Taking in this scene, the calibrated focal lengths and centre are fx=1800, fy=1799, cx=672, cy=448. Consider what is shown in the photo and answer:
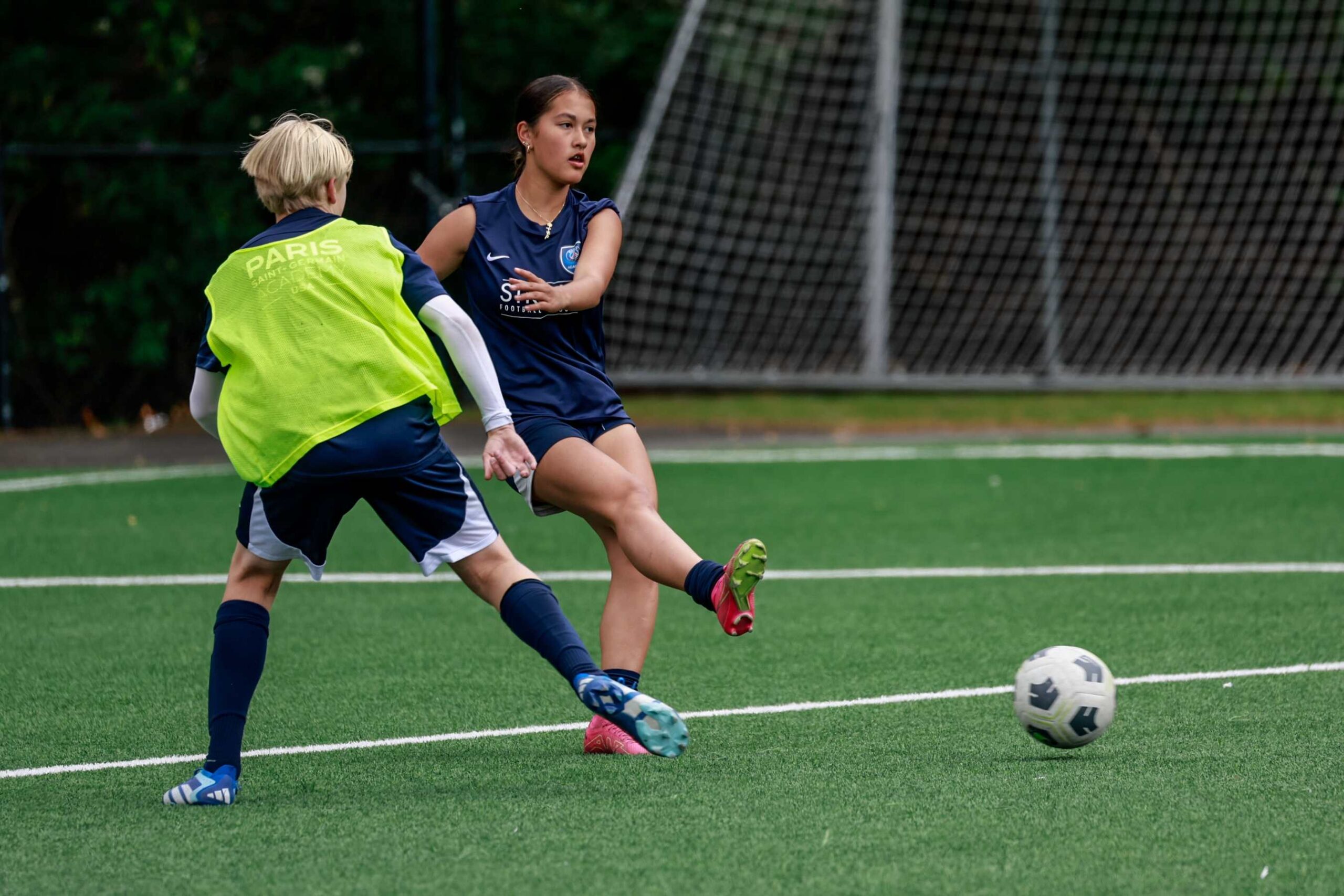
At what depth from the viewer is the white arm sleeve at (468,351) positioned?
13.9ft

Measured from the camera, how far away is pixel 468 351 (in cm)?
424

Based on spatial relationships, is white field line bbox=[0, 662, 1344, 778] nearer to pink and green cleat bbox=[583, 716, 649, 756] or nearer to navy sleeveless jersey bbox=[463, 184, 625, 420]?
pink and green cleat bbox=[583, 716, 649, 756]

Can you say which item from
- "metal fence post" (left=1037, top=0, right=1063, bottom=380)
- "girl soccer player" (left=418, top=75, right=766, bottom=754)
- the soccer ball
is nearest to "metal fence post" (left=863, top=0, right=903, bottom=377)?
"metal fence post" (left=1037, top=0, right=1063, bottom=380)

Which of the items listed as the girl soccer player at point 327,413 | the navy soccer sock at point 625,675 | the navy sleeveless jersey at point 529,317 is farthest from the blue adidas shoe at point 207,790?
the navy sleeveless jersey at point 529,317

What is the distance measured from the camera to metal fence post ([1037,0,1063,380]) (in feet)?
49.6

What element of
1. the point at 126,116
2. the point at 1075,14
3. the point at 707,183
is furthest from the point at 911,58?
the point at 126,116

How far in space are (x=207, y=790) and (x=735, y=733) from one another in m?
1.50

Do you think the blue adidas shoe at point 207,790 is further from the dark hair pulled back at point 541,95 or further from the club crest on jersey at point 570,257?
the dark hair pulled back at point 541,95

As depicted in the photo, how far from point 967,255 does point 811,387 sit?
6.34ft

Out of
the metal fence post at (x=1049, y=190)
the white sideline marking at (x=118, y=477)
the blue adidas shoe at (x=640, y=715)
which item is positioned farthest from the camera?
the metal fence post at (x=1049, y=190)

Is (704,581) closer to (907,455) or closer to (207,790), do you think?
(207,790)

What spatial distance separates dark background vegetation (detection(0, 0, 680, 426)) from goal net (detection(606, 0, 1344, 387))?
4.82 ft

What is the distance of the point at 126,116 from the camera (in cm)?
1609

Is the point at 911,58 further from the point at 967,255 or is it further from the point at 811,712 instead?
the point at 811,712
